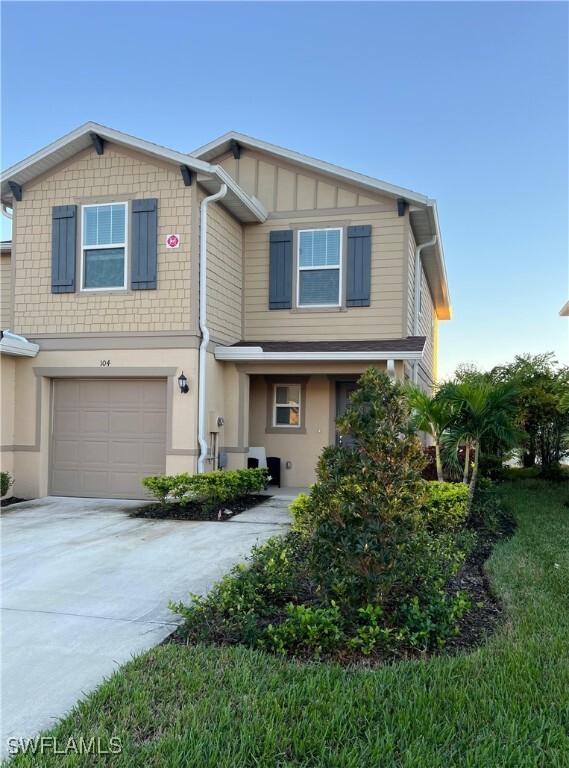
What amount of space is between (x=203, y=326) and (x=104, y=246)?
7.67ft

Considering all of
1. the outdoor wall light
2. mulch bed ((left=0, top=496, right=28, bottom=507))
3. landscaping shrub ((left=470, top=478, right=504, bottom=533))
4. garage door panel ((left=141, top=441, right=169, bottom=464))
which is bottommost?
mulch bed ((left=0, top=496, right=28, bottom=507))

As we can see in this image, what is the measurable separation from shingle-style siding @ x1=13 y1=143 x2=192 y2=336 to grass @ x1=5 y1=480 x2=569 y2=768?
710cm

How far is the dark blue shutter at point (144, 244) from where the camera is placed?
10.2 meters

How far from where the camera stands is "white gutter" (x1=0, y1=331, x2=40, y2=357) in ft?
32.8

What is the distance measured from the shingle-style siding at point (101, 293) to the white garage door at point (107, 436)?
1070 millimetres

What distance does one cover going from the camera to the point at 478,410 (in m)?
8.52

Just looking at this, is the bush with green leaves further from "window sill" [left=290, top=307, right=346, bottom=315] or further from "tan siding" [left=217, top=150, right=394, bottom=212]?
"tan siding" [left=217, top=150, right=394, bottom=212]

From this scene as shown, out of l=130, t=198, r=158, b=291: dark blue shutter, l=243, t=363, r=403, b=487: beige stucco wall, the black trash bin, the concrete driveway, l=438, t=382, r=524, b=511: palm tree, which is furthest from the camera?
the black trash bin

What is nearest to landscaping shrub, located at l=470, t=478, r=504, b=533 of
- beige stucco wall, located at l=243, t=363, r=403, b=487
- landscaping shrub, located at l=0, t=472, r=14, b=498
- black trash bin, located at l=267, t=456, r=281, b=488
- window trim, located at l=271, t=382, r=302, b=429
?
beige stucco wall, located at l=243, t=363, r=403, b=487

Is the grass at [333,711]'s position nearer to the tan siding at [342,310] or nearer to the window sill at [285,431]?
the tan siding at [342,310]

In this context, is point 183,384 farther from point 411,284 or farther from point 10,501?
point 411,284

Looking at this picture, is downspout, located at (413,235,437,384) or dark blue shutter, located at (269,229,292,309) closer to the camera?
dark blue shutter, located at (269,229,292,309)

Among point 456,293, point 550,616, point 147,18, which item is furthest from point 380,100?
point 550,616

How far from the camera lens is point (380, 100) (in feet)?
47.5
